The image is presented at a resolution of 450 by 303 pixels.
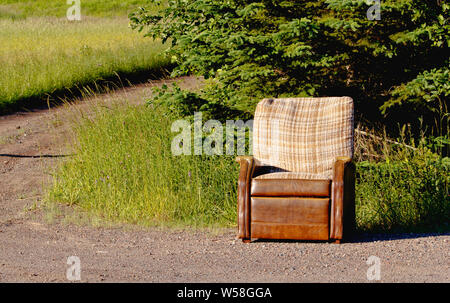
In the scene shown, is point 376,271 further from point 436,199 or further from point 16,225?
point 16,225

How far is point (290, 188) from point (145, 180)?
231 centimetres

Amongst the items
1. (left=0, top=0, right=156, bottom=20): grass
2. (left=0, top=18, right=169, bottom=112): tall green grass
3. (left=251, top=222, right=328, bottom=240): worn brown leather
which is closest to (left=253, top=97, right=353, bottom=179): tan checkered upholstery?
(left=251, top=222, right=328, bottom=240): worn brown leather

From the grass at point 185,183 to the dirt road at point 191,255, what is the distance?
17.9 inches

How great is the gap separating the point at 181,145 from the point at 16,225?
2257mm

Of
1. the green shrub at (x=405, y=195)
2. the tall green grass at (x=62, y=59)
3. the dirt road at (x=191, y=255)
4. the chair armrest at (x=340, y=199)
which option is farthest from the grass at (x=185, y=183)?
the tall green grass at (x=62, y=59)

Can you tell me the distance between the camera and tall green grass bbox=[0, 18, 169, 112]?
51.4ft

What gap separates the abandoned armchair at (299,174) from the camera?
661 centimetres

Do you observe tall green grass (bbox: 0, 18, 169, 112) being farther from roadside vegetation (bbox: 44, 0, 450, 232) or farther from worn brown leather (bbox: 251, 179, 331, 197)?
worn brown leather (bbox: 251, 179, 331, 197)

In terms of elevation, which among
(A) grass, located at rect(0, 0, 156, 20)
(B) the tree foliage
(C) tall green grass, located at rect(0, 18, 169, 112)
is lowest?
(B) the tree foliage

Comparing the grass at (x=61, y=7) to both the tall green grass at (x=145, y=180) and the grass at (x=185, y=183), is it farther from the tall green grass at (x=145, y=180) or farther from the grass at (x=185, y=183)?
the grass at (x=185, y=183)

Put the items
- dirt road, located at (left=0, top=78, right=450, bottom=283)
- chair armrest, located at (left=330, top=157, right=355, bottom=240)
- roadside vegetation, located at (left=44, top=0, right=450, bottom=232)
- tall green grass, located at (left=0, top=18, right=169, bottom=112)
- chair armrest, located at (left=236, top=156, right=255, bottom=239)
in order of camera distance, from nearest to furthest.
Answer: dirt road, located at (left=0, top=78, right=450, bottom=283)
chair armrest, located at (left=330, top=157, right=355, bottom=240)
chair armrest, located at (left=236, top=156, right=255, bottom=239)
roadside vegetation, located at (left=44, top=0, right=450, bottom=232)
tall green grass, located at (left=0, top=18, right=169, bottom=112)

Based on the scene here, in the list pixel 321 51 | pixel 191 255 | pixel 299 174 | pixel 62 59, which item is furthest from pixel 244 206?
pixel 62 59

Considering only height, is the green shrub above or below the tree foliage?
below

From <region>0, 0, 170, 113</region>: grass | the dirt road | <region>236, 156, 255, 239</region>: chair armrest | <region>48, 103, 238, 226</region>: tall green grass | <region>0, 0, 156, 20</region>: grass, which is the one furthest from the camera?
<region>0, 0, 156, 20</region>: grass
